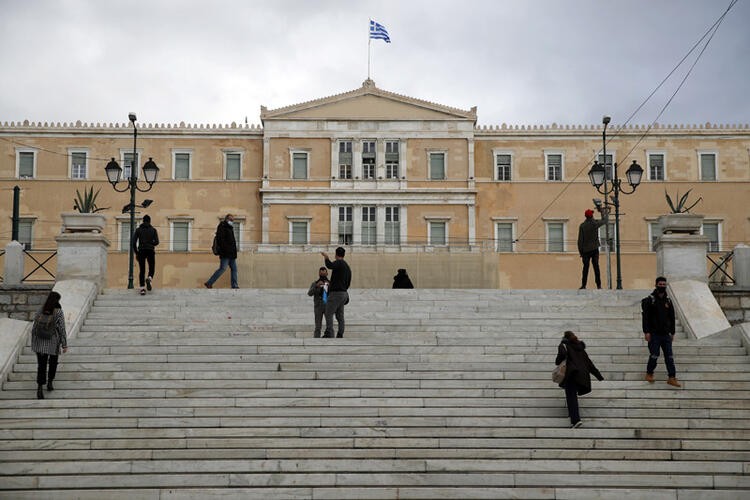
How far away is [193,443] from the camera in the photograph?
13766mm

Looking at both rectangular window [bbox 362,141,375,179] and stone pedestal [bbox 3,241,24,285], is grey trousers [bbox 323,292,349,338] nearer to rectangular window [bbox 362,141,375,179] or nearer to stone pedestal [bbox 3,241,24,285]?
stone pedestal [bbox 3,241,24,285]

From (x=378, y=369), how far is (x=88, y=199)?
31.8 feet

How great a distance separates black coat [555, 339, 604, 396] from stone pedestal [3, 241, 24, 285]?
11.2 m

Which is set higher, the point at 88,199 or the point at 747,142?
the point at 747,142

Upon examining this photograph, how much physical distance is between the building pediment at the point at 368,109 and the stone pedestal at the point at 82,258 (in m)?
29.1

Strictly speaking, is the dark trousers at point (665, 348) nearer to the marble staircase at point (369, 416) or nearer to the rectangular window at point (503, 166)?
the marble staircase at point (369, 416)

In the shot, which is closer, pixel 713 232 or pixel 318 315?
pixel 318 315

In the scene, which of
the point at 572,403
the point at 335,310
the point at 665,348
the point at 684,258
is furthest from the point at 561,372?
the point at 684,258

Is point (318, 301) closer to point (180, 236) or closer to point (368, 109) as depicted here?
point (180, 236)

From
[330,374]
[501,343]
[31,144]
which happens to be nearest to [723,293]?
[501,343]

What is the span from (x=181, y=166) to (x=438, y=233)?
1239cm

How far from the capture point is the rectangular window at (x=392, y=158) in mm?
49188

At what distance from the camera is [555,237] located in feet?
161

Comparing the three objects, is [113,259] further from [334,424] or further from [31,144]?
[334,424]
